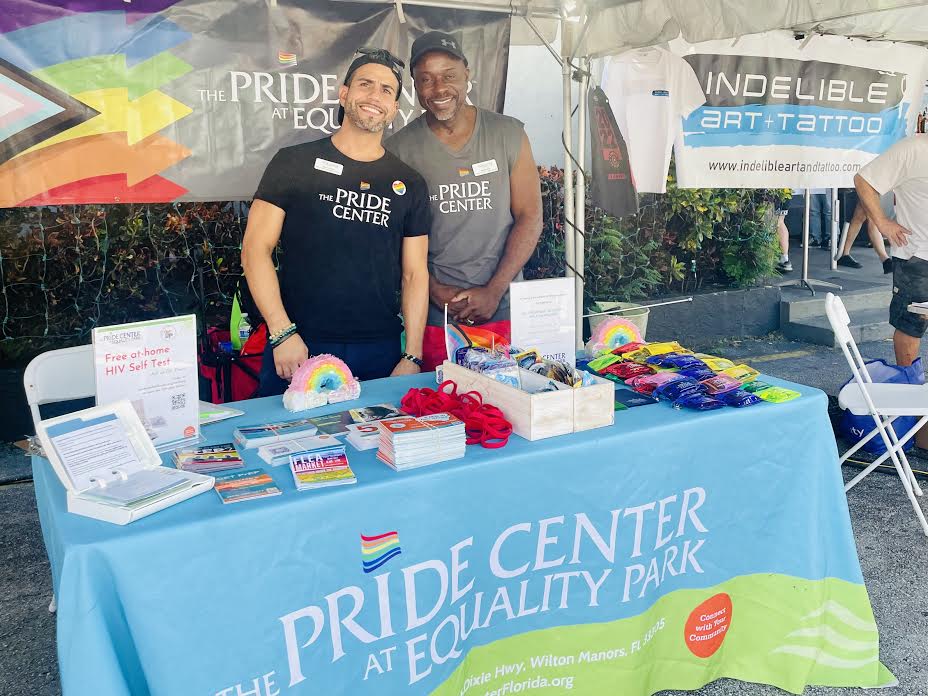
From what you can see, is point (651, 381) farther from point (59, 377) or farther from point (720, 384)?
point (59, 377)

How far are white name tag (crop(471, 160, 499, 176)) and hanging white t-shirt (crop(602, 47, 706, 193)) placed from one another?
3.00 feet

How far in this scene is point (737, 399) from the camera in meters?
2.29

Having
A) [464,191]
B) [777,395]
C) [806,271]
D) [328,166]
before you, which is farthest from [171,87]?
[806,271]

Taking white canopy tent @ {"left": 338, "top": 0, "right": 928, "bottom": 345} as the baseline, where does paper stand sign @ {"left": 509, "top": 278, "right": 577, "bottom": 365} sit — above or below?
below

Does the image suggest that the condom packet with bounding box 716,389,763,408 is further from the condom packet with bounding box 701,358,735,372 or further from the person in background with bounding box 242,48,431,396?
the person in background with bounding box 242,48,431,396

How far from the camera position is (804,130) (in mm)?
5219

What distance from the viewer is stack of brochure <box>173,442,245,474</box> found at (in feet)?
6.25

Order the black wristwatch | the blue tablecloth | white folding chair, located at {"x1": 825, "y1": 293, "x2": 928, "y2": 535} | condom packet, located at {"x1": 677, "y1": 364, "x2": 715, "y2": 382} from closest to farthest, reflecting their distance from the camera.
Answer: the blue tablecloth
condom packet, located at {"x1": 677, "y1": 364, "x2": 715, "y2": 382}
white folding chair, located at {"x1": 825, "y1": 293, "x2": 928, "y2": 535}
the black wristwatch

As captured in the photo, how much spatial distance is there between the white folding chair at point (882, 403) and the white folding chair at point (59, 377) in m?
2.77

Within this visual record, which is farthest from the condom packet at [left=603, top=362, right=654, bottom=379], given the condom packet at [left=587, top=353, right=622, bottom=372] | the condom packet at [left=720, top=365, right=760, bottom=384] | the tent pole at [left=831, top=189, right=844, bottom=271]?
the tent pole at [left=831, top=189, right=844, bottom=271]

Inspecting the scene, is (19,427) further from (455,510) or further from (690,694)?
(690,694)

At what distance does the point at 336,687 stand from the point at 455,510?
0.47 m

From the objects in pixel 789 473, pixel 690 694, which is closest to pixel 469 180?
pixel 789 473

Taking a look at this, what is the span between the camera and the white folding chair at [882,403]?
3.23 metres
